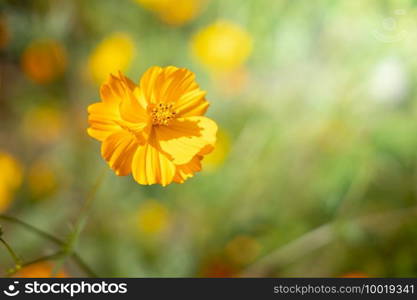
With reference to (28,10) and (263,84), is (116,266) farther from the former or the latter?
(28,10)

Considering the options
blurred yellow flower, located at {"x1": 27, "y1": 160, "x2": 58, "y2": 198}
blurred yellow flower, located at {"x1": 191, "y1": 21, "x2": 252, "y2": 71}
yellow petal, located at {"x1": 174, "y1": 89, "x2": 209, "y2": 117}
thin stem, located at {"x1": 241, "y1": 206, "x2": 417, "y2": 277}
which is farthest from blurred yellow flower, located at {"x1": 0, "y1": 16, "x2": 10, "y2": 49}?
thin stem, located at {"x1": 241, "y1": 206, "x2": 417, "y2": 277}

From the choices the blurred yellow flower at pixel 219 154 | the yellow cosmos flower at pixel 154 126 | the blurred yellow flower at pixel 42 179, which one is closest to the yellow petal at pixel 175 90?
the yellow cosmos flower at pixel 154 126

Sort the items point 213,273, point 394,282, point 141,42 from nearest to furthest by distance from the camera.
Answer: point 394,282
point 213,273
point 141,42

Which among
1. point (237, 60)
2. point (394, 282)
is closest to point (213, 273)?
point (394, 282)

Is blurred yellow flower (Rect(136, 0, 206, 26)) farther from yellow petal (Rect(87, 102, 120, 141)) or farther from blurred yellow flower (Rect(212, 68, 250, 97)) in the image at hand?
yellow petal (Rect(87, 102, 120, 141))

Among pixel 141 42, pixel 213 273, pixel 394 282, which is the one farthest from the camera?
pixel 141 42

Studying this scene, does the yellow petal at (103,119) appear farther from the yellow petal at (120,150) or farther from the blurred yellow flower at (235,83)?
the blurred yellow flower at (235,83)

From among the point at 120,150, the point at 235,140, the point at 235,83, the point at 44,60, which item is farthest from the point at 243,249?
the point at 44,60
